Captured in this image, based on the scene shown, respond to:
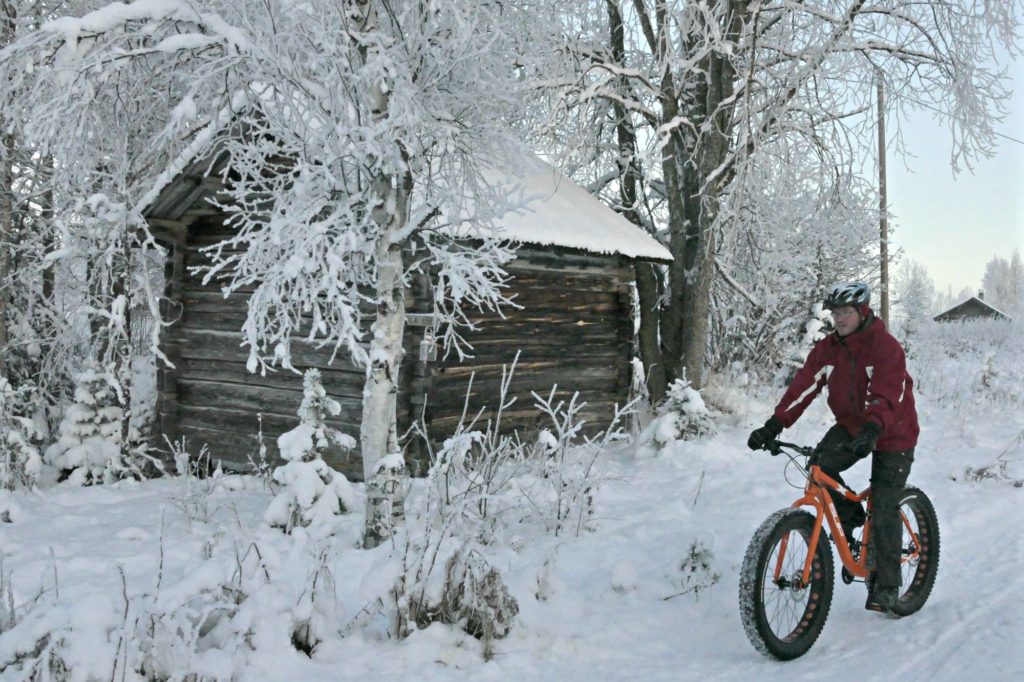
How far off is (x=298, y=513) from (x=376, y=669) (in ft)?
9.92

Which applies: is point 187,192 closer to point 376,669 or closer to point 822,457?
point 376,669

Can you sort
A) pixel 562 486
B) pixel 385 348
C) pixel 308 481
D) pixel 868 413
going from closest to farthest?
pixel 868 413 → pixel 385 348 → pixel 562 486 → pixel 308 481

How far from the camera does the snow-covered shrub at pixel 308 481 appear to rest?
6.49 metres

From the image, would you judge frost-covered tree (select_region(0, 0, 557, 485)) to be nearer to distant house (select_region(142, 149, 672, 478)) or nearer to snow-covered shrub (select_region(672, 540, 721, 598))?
snow-covered shrub (select_region(672, 540, 721, 598))

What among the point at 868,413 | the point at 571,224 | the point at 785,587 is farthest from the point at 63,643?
the point at 571,224

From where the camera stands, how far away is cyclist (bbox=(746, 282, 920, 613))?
13.7ft

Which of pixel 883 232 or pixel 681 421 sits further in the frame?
pixel 883 232

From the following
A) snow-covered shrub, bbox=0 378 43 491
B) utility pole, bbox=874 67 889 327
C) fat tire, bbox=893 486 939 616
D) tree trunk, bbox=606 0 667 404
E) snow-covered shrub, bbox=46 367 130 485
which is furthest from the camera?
utility pole, bbox=874 67 889 327

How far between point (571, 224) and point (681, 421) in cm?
292

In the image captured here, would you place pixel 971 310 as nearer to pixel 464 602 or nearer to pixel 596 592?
pixel 596 592

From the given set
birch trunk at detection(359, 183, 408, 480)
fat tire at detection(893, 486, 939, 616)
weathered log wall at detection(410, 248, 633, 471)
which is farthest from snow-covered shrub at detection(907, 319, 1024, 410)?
birch trunk at detection(359, 183, 408, 480)

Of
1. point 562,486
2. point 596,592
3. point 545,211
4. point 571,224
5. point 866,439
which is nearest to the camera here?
point 866,439

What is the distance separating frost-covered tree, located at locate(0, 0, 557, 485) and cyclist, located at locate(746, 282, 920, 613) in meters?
2.29

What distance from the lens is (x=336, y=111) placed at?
513 centimetres
